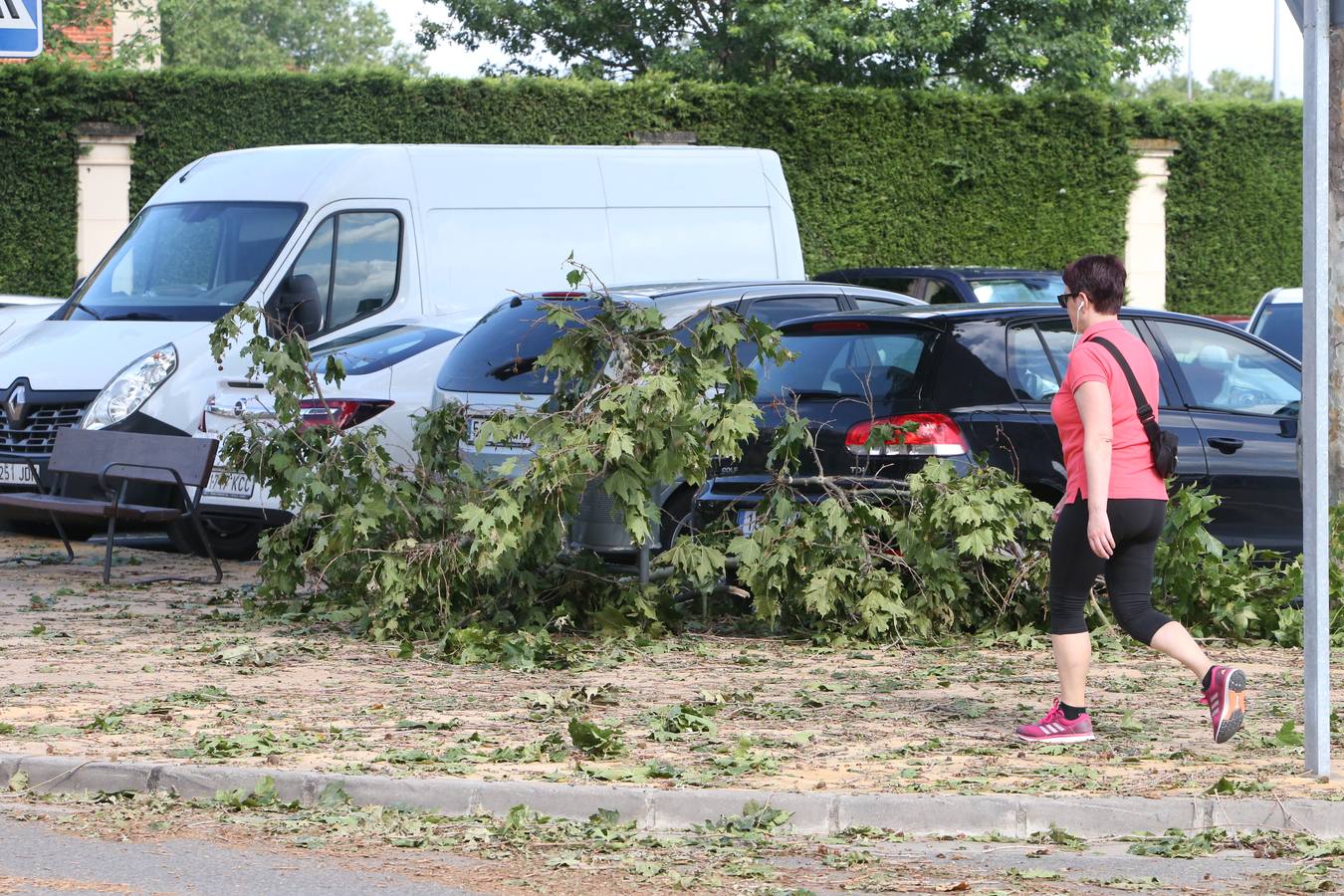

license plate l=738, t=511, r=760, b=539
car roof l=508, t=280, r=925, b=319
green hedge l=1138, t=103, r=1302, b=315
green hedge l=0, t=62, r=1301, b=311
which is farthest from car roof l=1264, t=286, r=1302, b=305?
green hedge l=1138, t=103, r=1302, b=315

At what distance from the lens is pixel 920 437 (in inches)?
353

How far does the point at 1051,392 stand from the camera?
9320 mm

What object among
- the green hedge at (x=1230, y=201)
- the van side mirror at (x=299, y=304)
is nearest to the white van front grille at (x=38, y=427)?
the van side mirror at (x=299, y=304)

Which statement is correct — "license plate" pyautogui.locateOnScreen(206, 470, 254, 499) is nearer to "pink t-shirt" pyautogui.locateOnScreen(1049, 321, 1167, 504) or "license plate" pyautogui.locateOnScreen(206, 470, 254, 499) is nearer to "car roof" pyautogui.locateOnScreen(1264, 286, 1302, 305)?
"pink t-shirt" pyautogui.locateOnScreen(1049, 321, 1167, 504)

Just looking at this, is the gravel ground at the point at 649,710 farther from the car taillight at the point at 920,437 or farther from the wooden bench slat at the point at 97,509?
the wooden bench slat at the point at 97,509

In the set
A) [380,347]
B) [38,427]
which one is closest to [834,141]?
[380,347]

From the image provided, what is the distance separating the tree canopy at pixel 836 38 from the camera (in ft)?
95.3

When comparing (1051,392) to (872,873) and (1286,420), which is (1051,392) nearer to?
(1286,420)

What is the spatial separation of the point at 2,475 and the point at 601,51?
867 inches

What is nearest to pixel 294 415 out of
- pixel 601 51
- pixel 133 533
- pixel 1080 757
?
pixel 133 533

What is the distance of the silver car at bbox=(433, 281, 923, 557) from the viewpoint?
895cm

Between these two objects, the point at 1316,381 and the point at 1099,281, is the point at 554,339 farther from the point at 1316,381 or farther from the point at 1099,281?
the point at 1316,381

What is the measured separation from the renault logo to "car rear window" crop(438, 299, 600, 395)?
325cm

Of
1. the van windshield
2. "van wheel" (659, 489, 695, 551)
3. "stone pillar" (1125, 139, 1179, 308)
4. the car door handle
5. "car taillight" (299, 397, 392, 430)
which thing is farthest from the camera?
"stone pillar" (1125, 139, 1179, 308)
